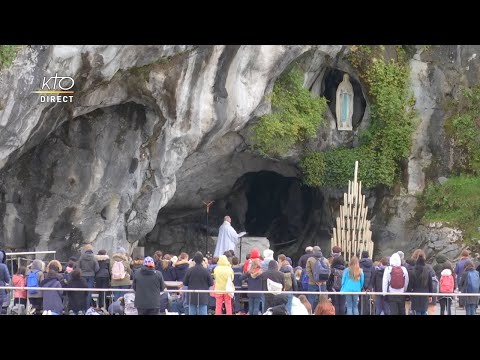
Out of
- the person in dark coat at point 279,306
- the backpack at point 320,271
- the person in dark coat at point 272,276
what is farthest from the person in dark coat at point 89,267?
the backpack at point 320,271

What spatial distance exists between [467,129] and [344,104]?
10.4 feet

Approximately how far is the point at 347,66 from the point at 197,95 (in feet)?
19.8

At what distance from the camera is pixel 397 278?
2525 cm

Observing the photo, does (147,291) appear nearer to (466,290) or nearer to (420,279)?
(420,279)

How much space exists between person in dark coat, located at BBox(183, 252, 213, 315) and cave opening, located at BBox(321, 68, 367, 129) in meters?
14.5

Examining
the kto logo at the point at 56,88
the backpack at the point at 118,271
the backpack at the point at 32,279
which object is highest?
the kto logo at the point at 56,88

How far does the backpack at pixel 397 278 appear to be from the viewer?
25234mm

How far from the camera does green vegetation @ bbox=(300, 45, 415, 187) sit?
37750 millimetres

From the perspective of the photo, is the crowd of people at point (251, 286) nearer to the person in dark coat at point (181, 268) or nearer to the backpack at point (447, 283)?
the backpack at point (447, 283)

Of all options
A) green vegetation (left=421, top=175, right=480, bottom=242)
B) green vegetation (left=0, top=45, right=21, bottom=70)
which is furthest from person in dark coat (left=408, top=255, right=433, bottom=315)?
green vegetation (left=421, top=175, right=480, bottom=242)

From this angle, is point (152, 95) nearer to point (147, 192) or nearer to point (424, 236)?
point (147, 192)

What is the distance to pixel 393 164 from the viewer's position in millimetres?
38094

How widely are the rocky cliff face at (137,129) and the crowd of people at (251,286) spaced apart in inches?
193

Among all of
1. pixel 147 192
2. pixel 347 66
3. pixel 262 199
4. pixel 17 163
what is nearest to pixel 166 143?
pixel 147 192
